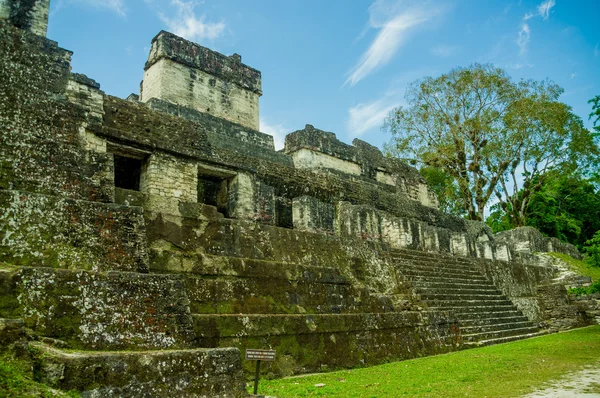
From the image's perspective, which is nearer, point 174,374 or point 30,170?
point 174,374

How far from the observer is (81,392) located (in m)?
3.23

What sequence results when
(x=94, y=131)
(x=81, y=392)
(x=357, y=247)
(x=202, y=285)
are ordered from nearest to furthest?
(x=81, y=392), (x=202, y=285), (x=94, y=131), (x=357, y=247)

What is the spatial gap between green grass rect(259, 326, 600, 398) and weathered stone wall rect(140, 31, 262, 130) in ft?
29.6

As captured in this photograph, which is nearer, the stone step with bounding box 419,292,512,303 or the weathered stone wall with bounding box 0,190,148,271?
the weathered stone wall with bounding box 0,190,148,271

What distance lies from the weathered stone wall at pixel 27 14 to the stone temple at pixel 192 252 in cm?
2

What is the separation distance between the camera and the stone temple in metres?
3.95

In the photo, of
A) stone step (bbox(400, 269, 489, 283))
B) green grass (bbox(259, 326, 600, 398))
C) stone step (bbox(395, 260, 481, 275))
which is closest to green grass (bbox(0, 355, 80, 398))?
green grass (bbox(259, 326, 600, 398))

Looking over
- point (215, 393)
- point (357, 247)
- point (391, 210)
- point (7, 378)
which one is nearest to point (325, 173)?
point (391, 210)

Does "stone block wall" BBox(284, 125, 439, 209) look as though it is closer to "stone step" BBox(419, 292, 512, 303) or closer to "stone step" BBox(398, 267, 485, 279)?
"stone step" BBox(398, 267, 485, 279)

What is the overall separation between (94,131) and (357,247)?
5570 millimetres

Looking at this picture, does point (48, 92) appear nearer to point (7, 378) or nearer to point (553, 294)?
point (7, 378)

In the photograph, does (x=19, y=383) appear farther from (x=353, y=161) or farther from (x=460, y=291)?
(x=353, y=161)

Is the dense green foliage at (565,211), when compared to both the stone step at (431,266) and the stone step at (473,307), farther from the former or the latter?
the stone step at (473,307)

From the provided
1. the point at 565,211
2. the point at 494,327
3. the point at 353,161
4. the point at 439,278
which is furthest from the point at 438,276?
the point at 565,211
